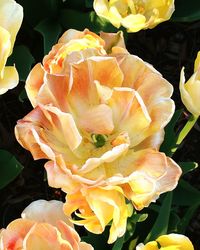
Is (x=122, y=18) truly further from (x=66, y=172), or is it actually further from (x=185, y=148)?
(x=185, y=148)

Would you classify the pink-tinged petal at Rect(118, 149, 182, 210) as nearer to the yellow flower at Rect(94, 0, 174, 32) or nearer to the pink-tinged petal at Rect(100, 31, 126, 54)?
the pink-tinged petal at Rect(100, 31, 126, 54)

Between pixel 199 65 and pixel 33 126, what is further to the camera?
pixel 199 65

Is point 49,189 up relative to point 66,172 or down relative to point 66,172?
down

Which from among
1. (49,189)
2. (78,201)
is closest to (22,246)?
(78,201)

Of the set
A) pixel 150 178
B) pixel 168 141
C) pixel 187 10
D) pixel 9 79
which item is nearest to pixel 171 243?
pixel 150 178

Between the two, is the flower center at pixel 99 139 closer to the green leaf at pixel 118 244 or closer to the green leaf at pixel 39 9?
the green leaf at pixel 118 244

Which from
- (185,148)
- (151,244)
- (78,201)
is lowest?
(185,148)
